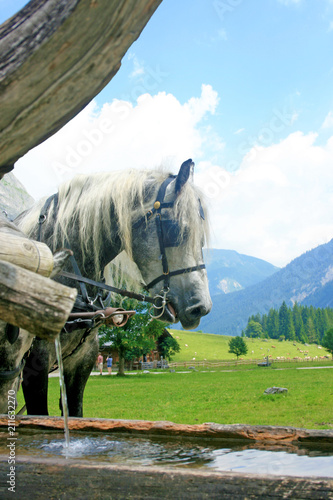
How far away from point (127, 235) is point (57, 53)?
3047 millimetres

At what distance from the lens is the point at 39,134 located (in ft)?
5.19

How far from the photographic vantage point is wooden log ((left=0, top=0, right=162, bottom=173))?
4.66 ft

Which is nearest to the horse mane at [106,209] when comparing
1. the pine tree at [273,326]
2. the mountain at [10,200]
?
the mountain at [10,200]

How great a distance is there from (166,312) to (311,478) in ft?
8.56

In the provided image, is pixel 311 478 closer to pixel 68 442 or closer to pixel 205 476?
pixel 205 476

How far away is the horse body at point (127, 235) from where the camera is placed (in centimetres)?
429

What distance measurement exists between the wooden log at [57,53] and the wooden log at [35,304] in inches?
20.2

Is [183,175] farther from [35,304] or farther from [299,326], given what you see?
[299,326]

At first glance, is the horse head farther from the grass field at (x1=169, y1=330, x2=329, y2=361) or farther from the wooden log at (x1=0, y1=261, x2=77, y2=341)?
the grass field at (x1=169, y1=330, x2=329, y2=361)

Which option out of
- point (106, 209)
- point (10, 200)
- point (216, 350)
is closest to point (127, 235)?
point (106, 209)

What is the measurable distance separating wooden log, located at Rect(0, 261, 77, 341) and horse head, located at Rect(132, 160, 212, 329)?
273 centimetres

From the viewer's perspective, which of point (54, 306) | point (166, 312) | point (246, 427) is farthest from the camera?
point (166, 312)

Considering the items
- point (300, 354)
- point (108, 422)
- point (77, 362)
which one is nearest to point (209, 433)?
point (108, 422)

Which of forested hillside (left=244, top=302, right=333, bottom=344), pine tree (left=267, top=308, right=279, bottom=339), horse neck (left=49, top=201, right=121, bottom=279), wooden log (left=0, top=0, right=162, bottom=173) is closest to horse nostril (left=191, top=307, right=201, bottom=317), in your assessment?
horse neck (left=49, top=201, right=121, bottom=279)
